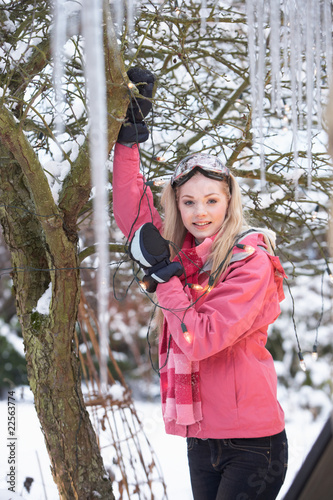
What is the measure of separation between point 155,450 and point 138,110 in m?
3.55

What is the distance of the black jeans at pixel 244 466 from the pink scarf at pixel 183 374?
4.9 inches

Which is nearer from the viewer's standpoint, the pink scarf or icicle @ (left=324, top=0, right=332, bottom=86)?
icicle @ (left=324, top=0, right=332, bottom=86)

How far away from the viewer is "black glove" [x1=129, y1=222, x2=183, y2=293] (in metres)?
1.43

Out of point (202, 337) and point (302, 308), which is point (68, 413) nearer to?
point (202, 337)

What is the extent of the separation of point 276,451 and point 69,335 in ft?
2.72

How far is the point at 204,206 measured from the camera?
5.18ft

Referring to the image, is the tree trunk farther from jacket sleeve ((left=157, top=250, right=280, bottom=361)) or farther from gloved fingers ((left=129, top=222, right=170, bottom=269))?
jacket sleeve ((left=157, top=250, right=280, bottom=361))

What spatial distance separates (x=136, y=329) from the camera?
632 centimetres

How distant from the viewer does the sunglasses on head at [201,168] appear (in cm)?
159

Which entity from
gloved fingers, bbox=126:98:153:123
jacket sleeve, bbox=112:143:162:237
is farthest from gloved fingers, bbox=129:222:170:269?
gloved fingers, bbox=126:98:153:123

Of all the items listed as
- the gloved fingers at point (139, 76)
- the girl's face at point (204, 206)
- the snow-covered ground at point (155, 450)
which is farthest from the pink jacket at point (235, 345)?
the snow-covered ground at point (155, 450)

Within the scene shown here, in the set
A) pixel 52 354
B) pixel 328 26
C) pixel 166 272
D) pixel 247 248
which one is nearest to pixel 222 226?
pixel 247 248

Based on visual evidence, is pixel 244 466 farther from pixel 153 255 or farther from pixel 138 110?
pixel 138 110

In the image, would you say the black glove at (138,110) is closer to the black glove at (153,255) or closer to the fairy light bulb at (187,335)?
the black glove at (153,255)
